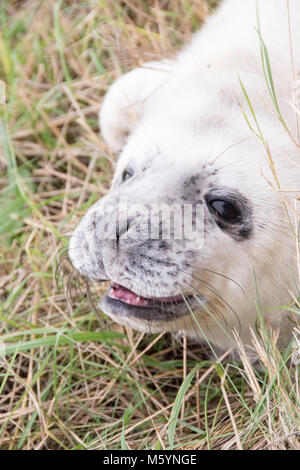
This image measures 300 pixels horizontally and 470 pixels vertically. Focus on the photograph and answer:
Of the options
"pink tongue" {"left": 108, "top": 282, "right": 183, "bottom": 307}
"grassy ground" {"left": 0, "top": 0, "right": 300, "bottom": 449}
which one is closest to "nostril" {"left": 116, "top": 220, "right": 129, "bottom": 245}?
"pink tongue" {"left": 108, "top": 282, "right": 183, "bottom": 307}

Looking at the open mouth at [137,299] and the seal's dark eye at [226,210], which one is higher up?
the seal's dark eye at [226,210]

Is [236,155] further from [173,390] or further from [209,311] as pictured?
[173,390]

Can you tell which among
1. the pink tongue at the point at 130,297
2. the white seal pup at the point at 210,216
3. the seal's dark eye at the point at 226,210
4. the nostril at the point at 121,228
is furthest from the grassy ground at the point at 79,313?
the nostril at the point at 121,228

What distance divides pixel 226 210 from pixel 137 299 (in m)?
0.46

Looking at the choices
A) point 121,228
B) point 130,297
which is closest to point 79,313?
point 130,297

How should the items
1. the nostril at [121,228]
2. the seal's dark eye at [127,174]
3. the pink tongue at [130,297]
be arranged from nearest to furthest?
1. the nostril at [121,228]
2. the pink tongue at [130,297]
3. the seal's dark eye at [127,174]

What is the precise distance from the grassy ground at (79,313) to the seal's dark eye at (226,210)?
511mm

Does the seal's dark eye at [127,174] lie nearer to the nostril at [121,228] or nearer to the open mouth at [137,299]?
the nostril at [121,228]

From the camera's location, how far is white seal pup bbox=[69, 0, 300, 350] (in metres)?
2.17

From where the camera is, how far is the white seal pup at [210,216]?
217 centimetres

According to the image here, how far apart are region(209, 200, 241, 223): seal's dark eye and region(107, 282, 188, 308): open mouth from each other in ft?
1.10

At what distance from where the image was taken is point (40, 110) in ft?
13.2

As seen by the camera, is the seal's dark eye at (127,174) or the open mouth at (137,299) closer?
the open mouth at (137,299)

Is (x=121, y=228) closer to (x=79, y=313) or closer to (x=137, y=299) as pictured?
(x=137, y=299)
